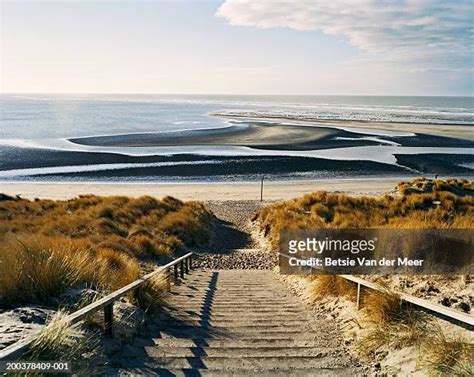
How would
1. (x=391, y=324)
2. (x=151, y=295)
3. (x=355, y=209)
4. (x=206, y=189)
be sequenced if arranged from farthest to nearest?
(x=206, y=189)
(x=355, y=209)
(x=151, y=295)
(x=391, y=324)

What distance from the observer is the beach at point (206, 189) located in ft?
104

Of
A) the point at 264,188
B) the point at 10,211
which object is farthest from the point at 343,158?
the point at 10,211

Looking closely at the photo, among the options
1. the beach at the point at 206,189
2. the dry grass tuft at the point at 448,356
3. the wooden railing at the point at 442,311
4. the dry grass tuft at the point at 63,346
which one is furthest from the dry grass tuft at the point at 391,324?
the beach at the point at 206,189

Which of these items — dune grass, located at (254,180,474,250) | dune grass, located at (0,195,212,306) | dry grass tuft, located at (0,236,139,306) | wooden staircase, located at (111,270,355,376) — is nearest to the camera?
wooden staircase, located at (111,270,355,376)

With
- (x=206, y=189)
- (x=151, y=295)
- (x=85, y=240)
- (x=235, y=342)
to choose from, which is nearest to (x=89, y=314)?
(x=235, y=342)

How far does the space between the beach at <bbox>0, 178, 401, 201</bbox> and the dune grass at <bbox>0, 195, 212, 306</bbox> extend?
6759 millimetres

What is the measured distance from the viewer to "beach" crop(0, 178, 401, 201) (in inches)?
1249

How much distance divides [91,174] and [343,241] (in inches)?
1308

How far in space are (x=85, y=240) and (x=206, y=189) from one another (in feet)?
74.2

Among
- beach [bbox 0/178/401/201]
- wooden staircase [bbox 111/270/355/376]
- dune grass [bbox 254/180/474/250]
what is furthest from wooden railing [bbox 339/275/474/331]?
beach [bbox 0/178/401/201]

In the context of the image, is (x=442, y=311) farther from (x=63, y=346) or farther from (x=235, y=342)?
(x=63, y=346)

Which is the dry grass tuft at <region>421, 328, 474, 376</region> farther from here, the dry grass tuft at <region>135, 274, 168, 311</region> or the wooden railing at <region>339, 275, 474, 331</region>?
the dry grass tuft at <region>135, 274, 168, 311</region>

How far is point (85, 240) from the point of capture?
467 inches

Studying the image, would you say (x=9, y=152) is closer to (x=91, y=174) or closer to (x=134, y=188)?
(x=91, y=174)
